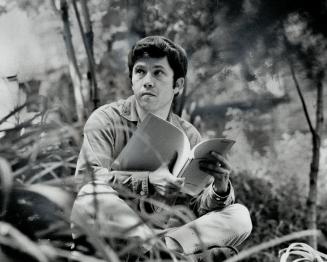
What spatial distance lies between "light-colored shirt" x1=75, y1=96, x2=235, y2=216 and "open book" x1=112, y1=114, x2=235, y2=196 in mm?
33

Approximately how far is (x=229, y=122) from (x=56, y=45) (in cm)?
84

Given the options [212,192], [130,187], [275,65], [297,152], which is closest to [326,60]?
[275,65]

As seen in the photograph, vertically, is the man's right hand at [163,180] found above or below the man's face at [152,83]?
below

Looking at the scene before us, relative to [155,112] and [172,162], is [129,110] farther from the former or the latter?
[172,162]

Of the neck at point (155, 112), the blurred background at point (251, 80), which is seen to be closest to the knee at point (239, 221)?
the neck at point (155, 112)

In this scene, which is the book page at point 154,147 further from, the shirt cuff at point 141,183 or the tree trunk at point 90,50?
the tree trunk at point 90,50

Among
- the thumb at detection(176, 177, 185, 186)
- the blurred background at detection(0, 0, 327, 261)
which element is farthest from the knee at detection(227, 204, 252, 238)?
the blurred background at detection(0, 0, 327, 261)

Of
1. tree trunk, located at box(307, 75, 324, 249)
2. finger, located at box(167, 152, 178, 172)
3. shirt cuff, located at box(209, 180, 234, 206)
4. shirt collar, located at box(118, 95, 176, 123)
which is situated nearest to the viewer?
finger, located at box(167, 152, 178, 172)

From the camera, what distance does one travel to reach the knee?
1.32 metres

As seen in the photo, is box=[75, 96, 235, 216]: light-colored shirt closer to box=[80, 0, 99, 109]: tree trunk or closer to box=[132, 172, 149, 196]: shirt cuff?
box=[132, 172, 149, 196]: shirt cuff

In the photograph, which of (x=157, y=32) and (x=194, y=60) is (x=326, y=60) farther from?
(x=157, y=32)

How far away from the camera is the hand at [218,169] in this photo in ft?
4.07

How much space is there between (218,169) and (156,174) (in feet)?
0.64

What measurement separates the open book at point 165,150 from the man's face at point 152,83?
1.01 ft
